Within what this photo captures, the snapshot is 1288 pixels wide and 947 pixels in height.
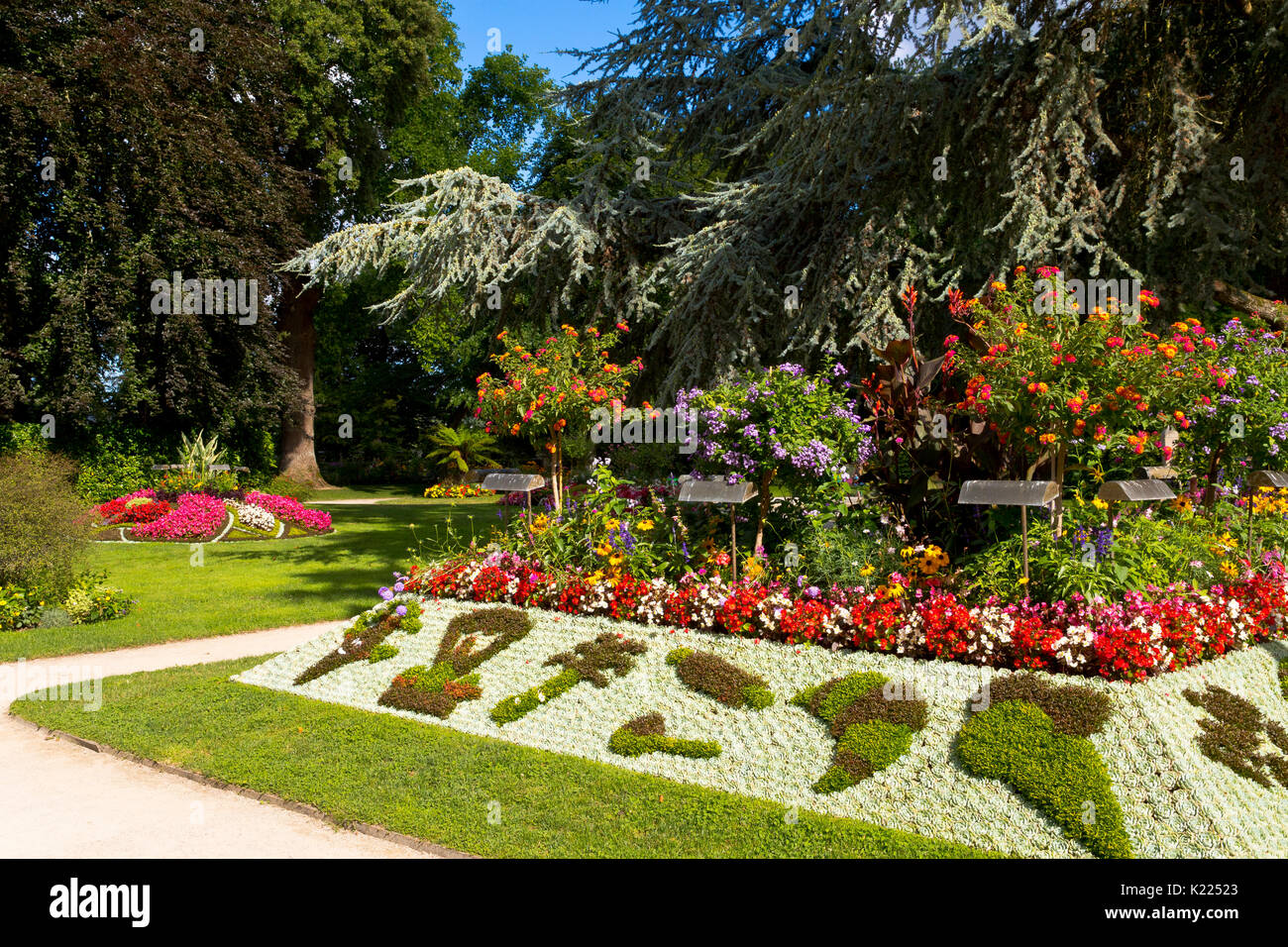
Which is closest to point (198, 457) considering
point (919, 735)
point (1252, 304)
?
point (919, 735)

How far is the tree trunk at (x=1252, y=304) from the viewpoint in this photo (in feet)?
26.1

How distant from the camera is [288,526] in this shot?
16.2 meters

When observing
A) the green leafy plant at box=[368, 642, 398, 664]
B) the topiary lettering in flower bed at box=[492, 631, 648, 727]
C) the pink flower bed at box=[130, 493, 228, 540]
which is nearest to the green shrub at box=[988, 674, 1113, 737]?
the topiary lettering in flower bed at box=[492, 631, 648, 727]

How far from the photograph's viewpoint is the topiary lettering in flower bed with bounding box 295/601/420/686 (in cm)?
657

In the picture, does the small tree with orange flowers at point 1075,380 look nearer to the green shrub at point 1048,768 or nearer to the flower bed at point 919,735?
the flower bed at point 919,735

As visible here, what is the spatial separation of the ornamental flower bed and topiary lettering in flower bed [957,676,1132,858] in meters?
14.0

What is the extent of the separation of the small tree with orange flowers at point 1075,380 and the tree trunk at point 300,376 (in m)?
21.1

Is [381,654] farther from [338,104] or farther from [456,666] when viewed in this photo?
[338,104]

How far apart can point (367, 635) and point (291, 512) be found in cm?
1074

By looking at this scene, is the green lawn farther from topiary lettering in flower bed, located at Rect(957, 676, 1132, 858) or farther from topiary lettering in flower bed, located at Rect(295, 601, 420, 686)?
topiary lettering in flower bed, located at Rect(957, 676, 1132, 858)

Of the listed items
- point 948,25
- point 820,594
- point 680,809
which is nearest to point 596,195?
point 948,25

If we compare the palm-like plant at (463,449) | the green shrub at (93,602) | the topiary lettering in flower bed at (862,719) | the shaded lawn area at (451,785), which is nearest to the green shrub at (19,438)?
the green shrub at (93,602)

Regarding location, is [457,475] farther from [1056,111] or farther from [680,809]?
[680,809]

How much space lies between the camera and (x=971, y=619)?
491 cm
